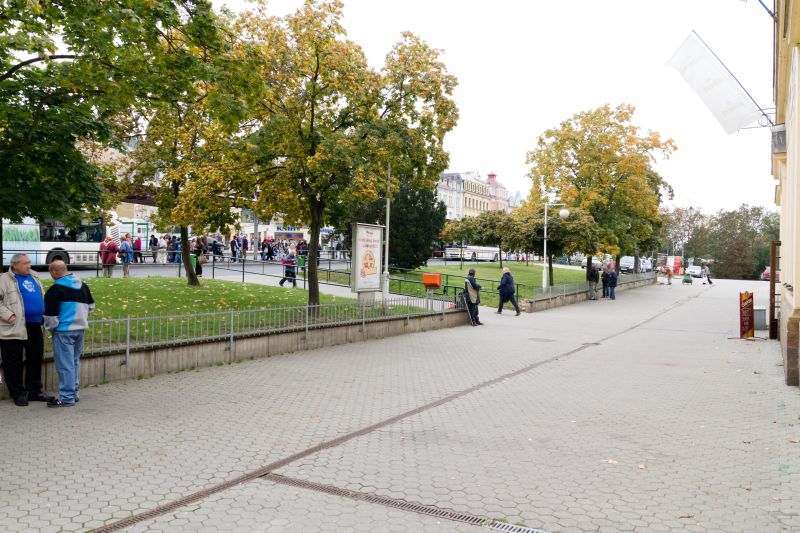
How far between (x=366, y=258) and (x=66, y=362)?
9247 mm

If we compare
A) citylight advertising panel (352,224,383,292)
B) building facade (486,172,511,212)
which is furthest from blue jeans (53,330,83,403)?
building facade (486,172,511,212)

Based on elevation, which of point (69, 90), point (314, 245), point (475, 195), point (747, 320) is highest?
point (475, 195)

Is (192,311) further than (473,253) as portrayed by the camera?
No

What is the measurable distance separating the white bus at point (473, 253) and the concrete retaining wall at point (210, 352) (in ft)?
150

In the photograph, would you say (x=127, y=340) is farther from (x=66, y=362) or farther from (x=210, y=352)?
(x=210, y=352)

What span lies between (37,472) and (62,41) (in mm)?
7656

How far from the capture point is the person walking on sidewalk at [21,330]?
718 cm

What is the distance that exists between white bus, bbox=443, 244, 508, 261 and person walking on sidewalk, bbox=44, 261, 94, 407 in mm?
53280

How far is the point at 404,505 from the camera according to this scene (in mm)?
4820

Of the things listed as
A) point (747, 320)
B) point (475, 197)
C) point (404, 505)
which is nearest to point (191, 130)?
point (404, 505)

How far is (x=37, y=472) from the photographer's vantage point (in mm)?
5297

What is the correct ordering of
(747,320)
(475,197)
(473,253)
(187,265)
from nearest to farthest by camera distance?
(747,320), (187,265), (473,253), (475,197)

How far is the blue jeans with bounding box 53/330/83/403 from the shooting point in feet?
24.6

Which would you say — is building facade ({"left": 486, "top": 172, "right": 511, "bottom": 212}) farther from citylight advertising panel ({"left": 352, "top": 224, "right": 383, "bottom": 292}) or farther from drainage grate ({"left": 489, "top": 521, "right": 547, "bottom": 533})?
drainage grate ({"left": 489, "top": 521, "right": 547, "bottom": 533})
